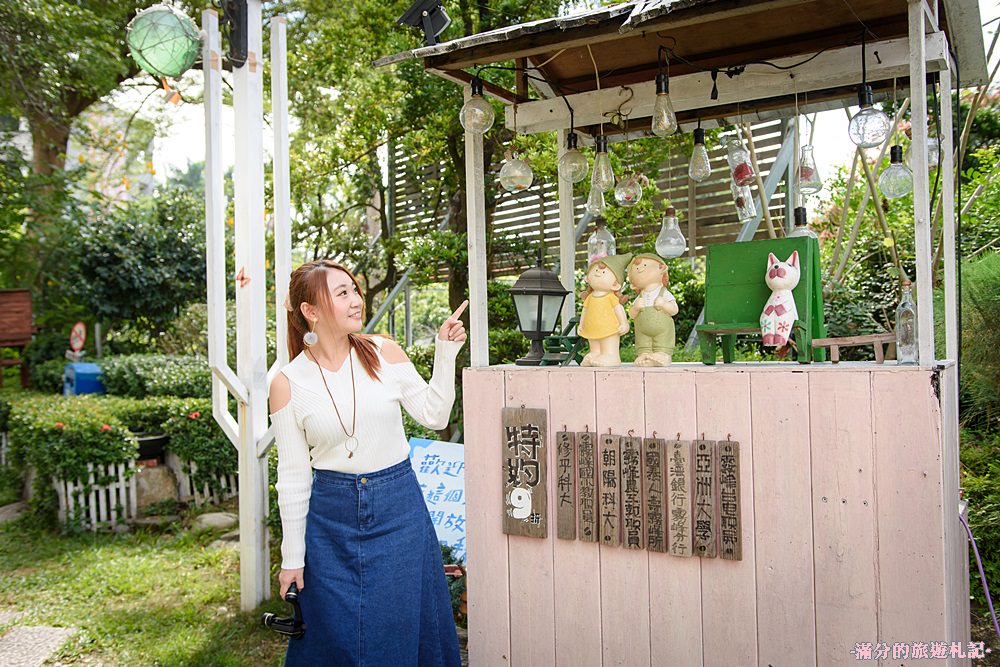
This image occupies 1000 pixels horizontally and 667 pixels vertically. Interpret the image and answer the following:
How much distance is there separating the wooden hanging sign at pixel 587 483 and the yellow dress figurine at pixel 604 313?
0.30 metres

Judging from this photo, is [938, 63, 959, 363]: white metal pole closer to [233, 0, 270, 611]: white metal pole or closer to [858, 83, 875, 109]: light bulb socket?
[858, 83, 875, 109]: light bulb socket

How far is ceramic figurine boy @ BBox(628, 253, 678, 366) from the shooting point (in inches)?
98.4

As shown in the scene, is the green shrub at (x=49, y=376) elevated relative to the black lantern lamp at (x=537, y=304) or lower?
lower

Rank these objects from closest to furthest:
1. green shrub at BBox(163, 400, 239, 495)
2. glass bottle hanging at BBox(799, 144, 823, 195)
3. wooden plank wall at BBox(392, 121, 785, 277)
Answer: glass bottle hanging at BBox(799, 144, 823, 195)
green shrub at BBox(163, 400, 239, 495)
wooden plank wall at BBox(392, 121, 785, 277)

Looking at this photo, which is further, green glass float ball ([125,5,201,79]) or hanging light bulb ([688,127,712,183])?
green glass float ball ([125,5,201,79])

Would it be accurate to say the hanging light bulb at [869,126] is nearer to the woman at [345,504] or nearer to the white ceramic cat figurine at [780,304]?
the white ceramic cat figurine at [780,304]

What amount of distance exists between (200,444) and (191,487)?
16.3 inches

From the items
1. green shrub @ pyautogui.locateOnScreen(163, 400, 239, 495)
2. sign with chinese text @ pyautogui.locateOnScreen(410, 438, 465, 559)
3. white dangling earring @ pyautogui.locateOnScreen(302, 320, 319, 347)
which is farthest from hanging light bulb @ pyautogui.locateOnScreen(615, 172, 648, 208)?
green shrub @ pyautogui.locateOnScreen(163, 400, 239, 495)

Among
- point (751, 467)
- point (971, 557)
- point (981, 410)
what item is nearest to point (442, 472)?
point (751, 467)

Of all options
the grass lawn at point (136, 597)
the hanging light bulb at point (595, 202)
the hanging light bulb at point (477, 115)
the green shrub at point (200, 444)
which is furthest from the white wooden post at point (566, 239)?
the green shrub at point (200, 444)

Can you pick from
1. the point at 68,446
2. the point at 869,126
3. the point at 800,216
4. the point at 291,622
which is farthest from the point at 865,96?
the point at 68,446

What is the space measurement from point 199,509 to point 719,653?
464 cm

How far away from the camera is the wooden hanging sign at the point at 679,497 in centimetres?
231

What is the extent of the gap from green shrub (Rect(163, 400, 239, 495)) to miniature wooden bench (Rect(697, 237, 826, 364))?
4.46 metres
